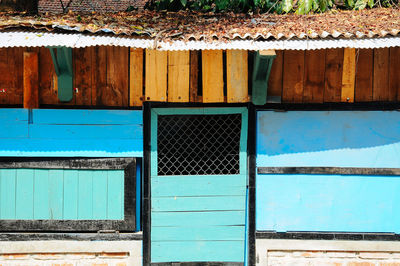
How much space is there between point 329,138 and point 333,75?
0.80 metres

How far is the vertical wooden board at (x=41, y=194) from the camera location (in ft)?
15.1

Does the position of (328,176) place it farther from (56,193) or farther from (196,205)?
(56,193)

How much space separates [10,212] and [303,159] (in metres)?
3.72

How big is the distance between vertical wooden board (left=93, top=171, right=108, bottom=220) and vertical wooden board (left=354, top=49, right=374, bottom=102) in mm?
3347

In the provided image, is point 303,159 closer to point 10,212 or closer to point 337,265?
point 337,265

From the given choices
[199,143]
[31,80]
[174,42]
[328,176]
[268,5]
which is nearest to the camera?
[174,42]

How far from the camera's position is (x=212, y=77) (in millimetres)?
4711

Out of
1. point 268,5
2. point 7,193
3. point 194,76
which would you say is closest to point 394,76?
point 194,76

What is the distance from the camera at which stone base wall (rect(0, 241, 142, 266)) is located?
4.61 meters

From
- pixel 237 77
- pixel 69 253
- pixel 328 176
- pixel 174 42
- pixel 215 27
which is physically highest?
pixel 215 27

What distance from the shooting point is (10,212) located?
4621 millimetres

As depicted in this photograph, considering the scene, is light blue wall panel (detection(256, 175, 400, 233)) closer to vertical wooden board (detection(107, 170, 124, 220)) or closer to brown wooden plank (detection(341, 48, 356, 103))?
brown wooden plank (detection(341, 48, 356, 103))

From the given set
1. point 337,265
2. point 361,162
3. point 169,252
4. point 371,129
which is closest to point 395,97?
point 371,129

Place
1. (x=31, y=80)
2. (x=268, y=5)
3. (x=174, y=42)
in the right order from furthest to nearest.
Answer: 1. (x=268, y=5)
2. (x=31, y=80)
3. (x=174, y=42)
